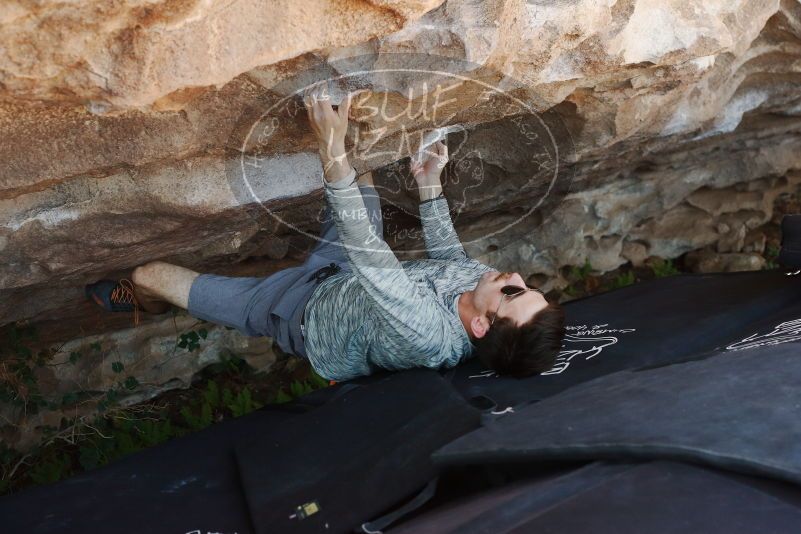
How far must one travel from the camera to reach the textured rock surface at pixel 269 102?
1460 millimetres

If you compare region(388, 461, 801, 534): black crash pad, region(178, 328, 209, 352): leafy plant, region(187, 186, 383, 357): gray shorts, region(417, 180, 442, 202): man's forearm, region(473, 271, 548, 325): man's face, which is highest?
region(417, 180, 442, 202): man's forearm

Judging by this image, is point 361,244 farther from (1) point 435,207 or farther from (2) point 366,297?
(1) point 435,207

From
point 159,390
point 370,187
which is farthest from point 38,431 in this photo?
point 370,187

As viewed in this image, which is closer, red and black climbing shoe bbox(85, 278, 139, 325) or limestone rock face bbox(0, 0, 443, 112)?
limestone rock face bbox(0, 0, 443, 112)

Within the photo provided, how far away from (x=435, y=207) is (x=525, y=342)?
0.61m

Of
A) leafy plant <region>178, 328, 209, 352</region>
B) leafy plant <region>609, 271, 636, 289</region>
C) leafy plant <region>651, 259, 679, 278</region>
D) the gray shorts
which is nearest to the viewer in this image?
the gray shorts

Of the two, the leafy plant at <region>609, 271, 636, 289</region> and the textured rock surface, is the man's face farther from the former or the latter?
the leafy plant at <region>609, 271, 636, 289</region>

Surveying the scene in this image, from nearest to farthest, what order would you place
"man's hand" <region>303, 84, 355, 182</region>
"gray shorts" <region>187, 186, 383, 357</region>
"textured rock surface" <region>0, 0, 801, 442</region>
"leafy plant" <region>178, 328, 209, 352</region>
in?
"textured rock surface" <region>0, 0, 801, 442</region>
"man's hand" <region>303, 84, 355, 182</region>
"gray shorts" <region>187, 186, 383, 357</region>
"leafy plant" <region>178, 328, 209, 352</region>

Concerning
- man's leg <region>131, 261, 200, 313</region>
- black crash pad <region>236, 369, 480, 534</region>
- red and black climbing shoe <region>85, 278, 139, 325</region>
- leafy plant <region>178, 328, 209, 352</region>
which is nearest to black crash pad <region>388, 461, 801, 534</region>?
black crash pad <region>236, 369, 480, 534</region>

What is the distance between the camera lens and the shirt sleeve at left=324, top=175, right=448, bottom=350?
2.07 metres

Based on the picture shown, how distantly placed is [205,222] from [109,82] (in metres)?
1.06

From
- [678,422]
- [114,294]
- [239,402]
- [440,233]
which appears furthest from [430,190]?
[239,402]

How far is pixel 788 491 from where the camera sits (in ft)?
4.88

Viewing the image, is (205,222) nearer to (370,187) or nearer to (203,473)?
(370,187)
